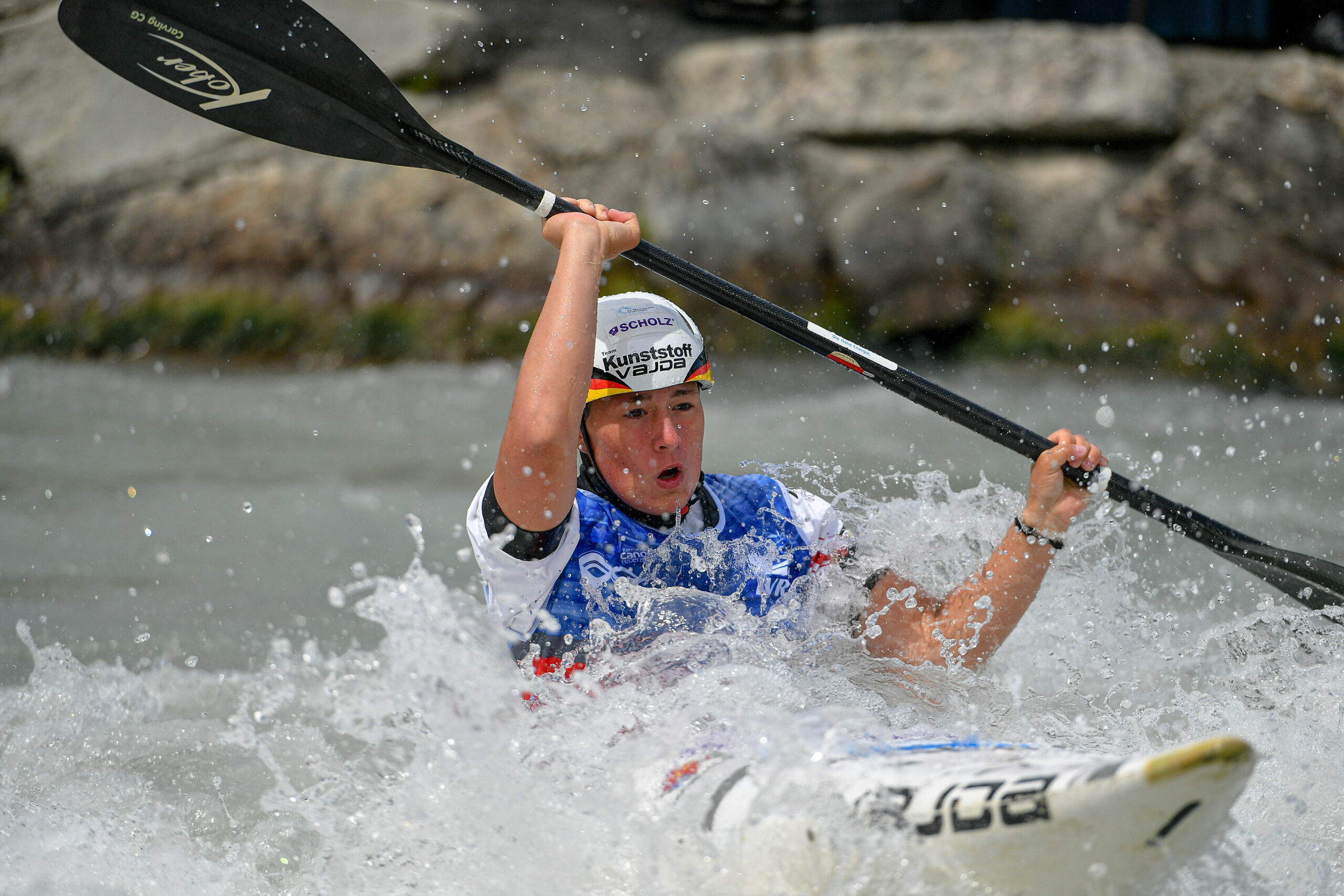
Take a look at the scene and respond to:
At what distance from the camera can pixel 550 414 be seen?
2131 millimetres

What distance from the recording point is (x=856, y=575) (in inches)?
111

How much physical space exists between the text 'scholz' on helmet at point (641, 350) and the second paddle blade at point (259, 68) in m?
0.76

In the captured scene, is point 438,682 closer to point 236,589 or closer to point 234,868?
point 234,868

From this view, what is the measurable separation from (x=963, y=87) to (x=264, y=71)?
7496 mm

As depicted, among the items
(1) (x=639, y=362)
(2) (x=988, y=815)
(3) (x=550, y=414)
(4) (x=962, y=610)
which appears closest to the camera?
(2) (x=988, y=815)

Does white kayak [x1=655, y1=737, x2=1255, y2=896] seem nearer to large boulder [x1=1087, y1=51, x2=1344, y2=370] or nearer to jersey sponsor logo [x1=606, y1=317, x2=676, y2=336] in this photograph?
jersey sponsor logo [x1=606, y1=317, x2=676, y2=336]

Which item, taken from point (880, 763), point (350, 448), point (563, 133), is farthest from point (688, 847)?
point (563, 133)

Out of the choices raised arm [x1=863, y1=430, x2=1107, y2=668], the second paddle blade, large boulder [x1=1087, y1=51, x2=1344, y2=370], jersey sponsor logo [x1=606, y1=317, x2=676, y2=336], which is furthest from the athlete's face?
large boulder [x1=1087, y1=51, x2=1344, y2=370]

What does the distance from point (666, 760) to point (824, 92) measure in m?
8.13

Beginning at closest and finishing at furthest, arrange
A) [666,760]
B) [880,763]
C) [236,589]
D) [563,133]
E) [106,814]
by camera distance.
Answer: [880,763] → [666,760] → [106,814] → [236,589] → [563,133]

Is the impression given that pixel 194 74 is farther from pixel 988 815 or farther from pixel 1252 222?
pixel 1252 222

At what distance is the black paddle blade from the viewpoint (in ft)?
9.39

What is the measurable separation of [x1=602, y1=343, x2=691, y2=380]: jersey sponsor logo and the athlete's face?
5cm

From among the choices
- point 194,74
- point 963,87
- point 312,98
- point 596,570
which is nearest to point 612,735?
point 596,570
